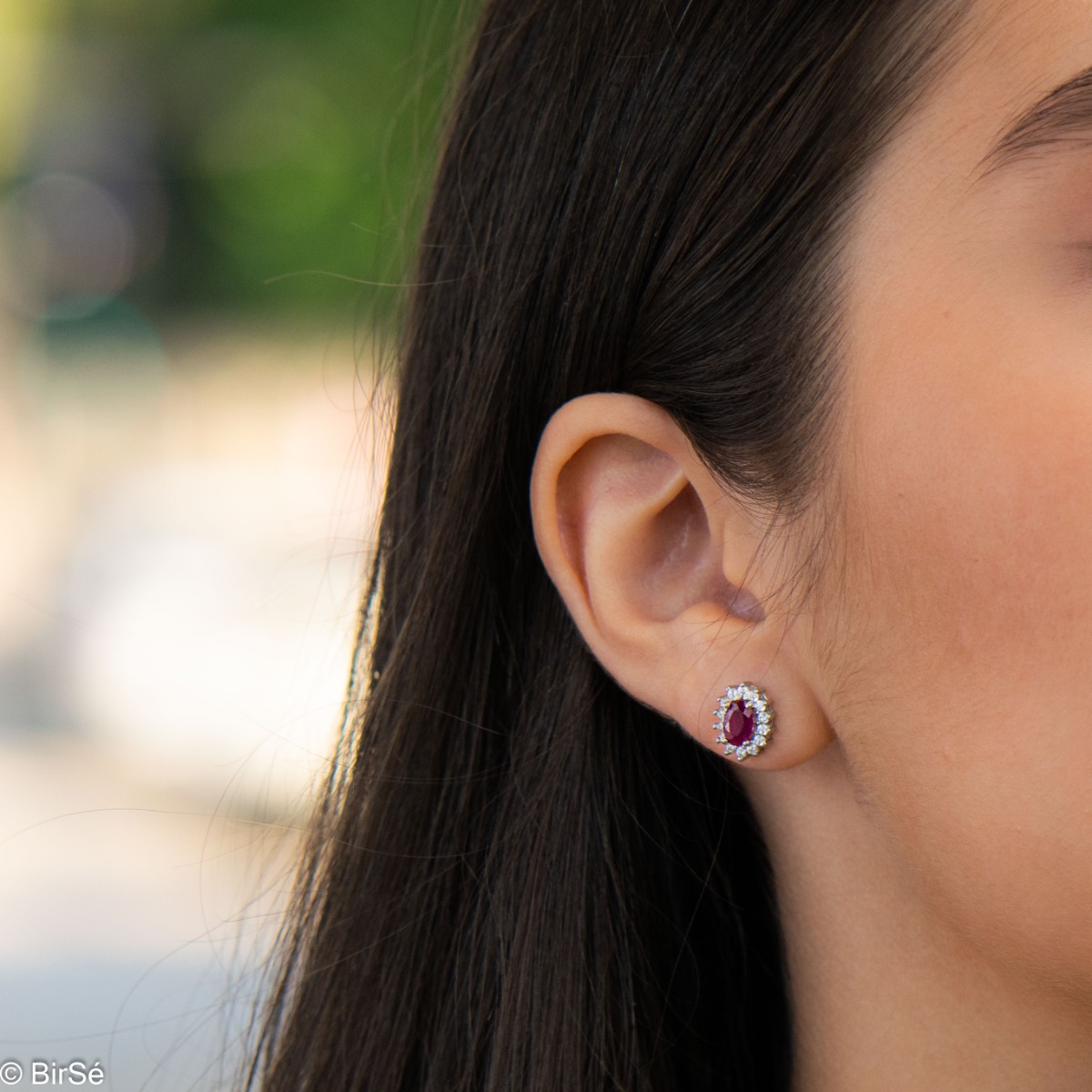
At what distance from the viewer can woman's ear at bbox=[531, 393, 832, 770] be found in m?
1.46

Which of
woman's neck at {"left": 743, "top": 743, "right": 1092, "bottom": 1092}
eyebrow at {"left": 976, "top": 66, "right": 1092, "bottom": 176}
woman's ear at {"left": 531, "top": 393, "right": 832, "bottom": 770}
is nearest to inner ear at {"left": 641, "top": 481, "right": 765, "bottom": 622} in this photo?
woman's ear at {"left": 531, "top": 393, "right": 832, "bottom": 770}

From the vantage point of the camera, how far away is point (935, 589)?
4.29 feet

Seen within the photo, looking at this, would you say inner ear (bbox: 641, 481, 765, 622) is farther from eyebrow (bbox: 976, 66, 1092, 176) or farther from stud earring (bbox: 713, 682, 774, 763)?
eyebrow (bbox: 976, 66, 1092, 176)

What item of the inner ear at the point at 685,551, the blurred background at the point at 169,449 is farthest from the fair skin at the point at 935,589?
the blurred background at the point at 169,449

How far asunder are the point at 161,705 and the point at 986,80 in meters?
7.42

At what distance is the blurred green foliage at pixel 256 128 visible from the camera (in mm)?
8922

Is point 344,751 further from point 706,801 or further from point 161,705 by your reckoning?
point 161,705

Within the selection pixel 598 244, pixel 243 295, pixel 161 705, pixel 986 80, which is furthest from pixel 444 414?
pixel 243 295

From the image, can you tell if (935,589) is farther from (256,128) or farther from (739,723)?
(256,128)

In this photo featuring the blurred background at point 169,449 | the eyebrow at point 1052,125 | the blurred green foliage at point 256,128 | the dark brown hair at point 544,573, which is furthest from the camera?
the blurred green foliage at point 256,128

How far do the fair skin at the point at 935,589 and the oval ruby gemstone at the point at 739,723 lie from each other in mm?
21

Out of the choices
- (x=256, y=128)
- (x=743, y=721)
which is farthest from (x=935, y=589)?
(x=256, y=128)

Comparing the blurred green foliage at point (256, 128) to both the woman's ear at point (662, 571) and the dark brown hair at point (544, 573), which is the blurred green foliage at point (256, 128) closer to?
the dark brown hair at point (544, 573)

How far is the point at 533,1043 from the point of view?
1.61 metres
